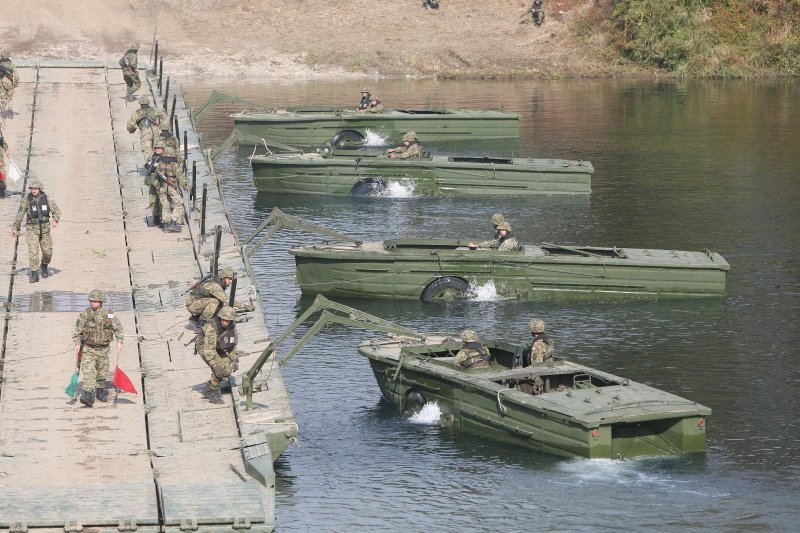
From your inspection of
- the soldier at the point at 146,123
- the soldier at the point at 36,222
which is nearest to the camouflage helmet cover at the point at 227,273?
the soldier at the point at 36,222

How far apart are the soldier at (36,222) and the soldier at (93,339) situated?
839 centimetres

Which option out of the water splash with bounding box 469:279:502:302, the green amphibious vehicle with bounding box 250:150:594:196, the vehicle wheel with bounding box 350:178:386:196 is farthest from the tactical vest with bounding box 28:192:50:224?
the vehicle wheel with bounding box 350:178:386:196

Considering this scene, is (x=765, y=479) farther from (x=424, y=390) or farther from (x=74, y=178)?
(x=74, y=178)

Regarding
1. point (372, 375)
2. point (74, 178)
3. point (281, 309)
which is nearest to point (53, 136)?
point (74, 178)

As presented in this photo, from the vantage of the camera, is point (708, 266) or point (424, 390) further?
point (708, 266)

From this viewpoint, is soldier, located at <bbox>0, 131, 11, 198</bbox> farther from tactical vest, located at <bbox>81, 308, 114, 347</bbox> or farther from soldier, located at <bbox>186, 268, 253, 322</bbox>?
tactical vest, located at <bbox>81, 308, 114, 347</bbox>

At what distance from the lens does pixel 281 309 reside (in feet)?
A: 135

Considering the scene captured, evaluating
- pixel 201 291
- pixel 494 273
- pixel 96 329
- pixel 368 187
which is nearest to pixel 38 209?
pixel 201 291

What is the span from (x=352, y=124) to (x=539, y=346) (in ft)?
110

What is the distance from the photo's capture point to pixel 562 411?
28.5 meters

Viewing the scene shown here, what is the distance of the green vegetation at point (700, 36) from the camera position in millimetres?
84750

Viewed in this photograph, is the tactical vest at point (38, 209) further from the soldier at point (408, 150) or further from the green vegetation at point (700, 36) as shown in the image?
the green vegetation at point (700, 36)

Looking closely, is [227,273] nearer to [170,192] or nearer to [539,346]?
[539,346]

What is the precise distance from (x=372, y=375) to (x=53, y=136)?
2159 centimetres
